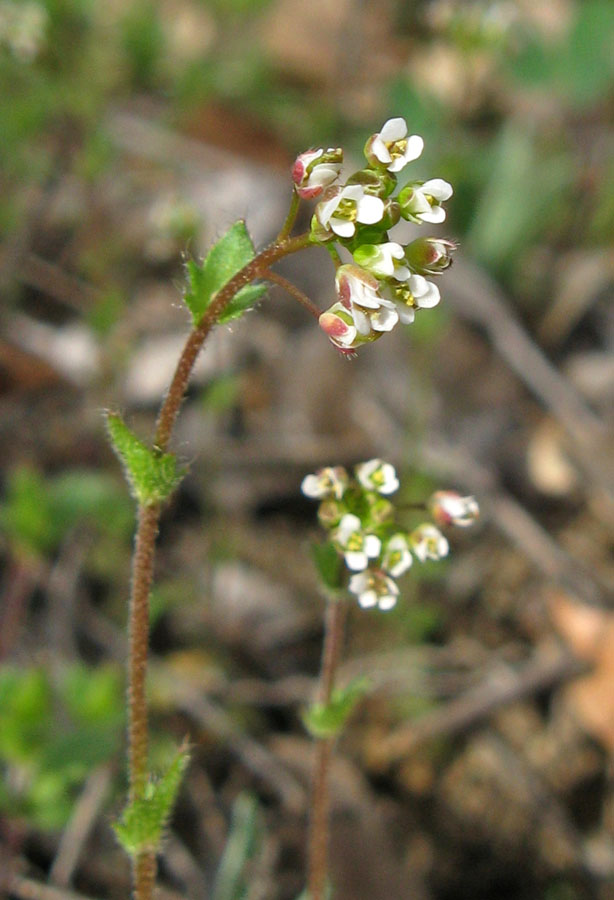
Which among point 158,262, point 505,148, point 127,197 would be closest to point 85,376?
point 158,262

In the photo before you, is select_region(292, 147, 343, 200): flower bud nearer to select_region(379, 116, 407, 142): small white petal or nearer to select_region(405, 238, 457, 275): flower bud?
select_region(379, 116, 407, 142): small white petal

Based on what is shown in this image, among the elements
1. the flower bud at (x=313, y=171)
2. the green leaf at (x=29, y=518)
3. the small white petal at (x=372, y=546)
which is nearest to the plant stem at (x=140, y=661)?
the small white petal at (x=372, y=546)

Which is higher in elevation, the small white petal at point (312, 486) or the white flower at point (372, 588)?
the small white petal at point (312, 486)

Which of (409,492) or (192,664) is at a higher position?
(409,492)

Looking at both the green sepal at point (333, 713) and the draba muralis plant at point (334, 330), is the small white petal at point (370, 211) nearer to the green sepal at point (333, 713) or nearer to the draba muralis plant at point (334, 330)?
the draba muralis plant at point (334, 330)

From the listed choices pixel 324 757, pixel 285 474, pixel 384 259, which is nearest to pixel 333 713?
pixel 324 757

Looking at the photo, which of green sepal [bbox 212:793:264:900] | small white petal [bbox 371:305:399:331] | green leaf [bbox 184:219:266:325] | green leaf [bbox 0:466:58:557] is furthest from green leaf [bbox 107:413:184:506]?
green leaf [bbox 0:466:58:557]

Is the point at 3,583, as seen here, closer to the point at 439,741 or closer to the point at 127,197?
the point at 439,741
